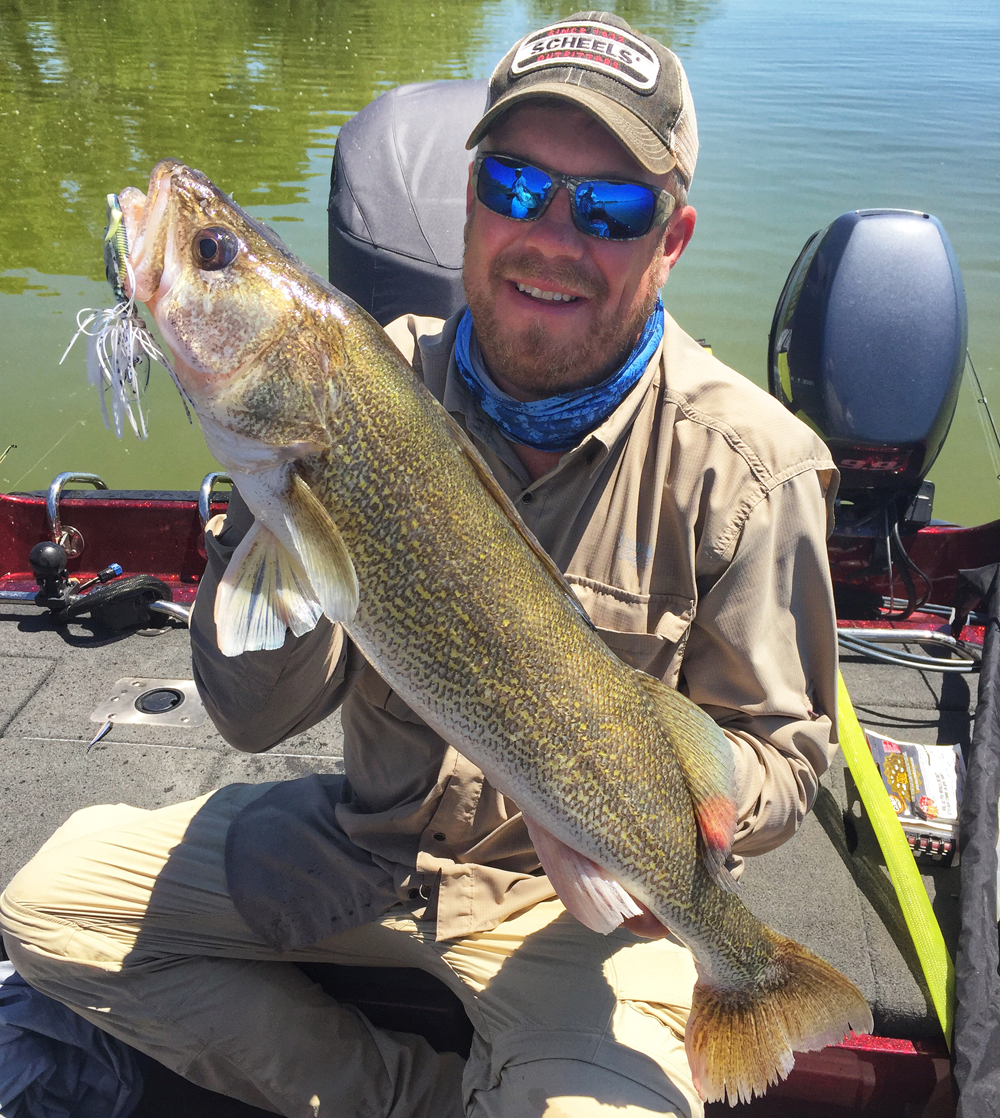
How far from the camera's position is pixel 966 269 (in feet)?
38.2

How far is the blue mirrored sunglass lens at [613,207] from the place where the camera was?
2.22 m

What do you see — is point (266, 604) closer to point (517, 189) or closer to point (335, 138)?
point (517, 189)

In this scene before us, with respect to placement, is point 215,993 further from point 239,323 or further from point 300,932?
point 239,323

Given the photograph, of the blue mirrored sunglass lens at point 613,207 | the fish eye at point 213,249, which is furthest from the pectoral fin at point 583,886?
the blue mirrored sunglass lens at point 613,207

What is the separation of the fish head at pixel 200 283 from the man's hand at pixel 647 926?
1439 millimetres

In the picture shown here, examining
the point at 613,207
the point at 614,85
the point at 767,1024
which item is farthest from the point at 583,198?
the point at 767,1024

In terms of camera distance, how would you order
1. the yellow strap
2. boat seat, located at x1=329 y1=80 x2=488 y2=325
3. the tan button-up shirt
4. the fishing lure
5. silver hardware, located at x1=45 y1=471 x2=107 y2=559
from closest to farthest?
the fishing lure → the tan button-up shirt → the yellow strap → boat seat, located at x1=329 y1=80 x2=488 y2=325 → silver hardware, located at x1=45 y1=471 x2=107 y2=559

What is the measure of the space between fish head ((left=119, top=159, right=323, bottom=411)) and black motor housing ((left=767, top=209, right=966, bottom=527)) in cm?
291

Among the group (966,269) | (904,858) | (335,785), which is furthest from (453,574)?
(966,269)

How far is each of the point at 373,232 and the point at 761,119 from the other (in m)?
16.9

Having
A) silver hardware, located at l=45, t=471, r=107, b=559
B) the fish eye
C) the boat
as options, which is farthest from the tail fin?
silver hardware, located at l=45, t=471, r=107, b=559

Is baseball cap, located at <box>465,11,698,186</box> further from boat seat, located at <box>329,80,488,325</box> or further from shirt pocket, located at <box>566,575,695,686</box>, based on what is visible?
boat seat, located at <box>329,80,488,325</box>

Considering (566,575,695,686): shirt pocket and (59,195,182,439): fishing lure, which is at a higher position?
(59,195,182,439): fishing lure

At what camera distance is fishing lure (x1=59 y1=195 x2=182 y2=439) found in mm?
1615
